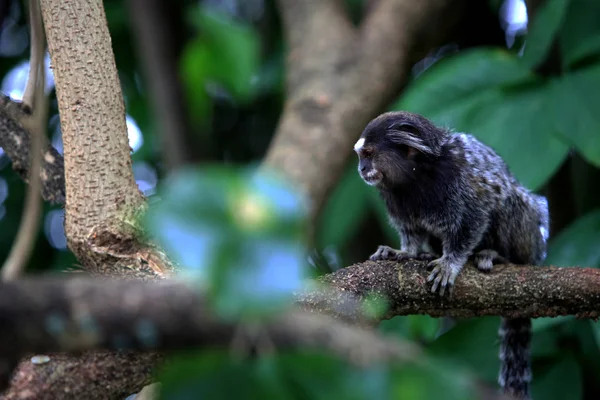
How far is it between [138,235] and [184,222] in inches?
59.6

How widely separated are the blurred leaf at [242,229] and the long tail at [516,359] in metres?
2.37

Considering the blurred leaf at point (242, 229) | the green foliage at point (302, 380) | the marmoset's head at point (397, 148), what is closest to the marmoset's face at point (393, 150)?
the marmoset's head at point (397, 148)

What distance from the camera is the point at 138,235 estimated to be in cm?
208

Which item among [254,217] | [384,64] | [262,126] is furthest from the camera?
[262,126]

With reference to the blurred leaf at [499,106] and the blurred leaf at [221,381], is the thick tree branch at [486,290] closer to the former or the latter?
the blurred leaf at [499,106]

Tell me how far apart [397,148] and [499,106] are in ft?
2.77

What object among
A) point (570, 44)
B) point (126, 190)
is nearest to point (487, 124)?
point (570, 44)

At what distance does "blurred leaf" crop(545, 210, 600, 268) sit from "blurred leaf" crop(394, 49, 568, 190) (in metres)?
0.33

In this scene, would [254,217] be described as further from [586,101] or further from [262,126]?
[262,126]

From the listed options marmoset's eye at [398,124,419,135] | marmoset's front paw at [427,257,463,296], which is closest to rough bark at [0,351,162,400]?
marmoset's front paw at [427,257,463,296]

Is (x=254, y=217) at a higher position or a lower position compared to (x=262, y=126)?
lower

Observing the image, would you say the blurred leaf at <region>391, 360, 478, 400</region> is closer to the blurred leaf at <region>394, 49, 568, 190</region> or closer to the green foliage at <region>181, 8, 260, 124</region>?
the green foliage at <region>181, 8, 260, 124</region>

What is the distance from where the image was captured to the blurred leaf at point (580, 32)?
3.35 meters

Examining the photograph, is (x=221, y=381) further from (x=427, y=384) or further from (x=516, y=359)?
(x=516, y=359)
